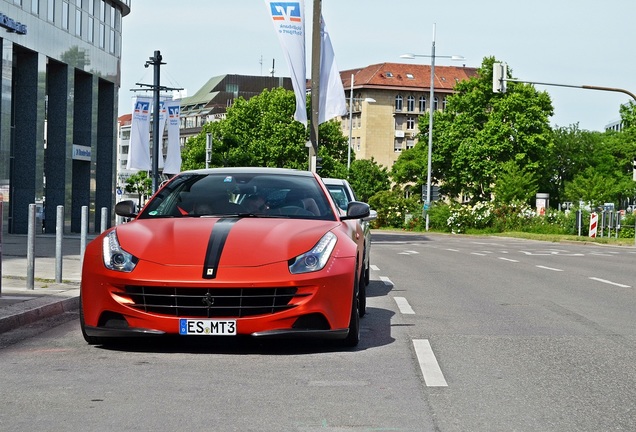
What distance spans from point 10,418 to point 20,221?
108 ft

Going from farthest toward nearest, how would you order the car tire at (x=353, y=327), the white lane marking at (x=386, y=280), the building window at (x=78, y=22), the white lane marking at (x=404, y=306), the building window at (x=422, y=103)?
the building window at (x=422, y=103) < the building window at (x=78, y=22) < the white lane marking at (x=386, y=280) < the white lane marking at (x=404, y=306) < the car tire at (x=353, y=327)

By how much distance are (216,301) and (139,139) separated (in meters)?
37.5

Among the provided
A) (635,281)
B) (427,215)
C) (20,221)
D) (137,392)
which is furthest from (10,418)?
(427,215)

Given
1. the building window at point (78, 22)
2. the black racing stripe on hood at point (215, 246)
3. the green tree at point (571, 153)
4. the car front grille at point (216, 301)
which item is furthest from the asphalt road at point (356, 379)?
the green tree at point (571, 153)

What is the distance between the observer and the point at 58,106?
1620 inches

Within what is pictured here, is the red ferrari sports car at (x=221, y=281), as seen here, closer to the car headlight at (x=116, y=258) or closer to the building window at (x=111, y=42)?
the car headlight at (x=116, y=258)

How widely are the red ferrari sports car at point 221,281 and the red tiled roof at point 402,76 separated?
12597 centimetres

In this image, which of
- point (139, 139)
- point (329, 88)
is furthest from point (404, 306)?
point (139, 139)

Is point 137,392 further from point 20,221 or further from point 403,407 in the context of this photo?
point 20,221

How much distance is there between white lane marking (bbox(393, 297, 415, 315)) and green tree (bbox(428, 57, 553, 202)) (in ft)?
243

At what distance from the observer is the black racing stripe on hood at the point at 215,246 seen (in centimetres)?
801

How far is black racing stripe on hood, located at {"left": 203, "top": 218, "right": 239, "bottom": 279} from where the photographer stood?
26.3 feet

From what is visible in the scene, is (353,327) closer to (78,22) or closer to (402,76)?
(78,22)

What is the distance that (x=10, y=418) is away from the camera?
583 centimetres
